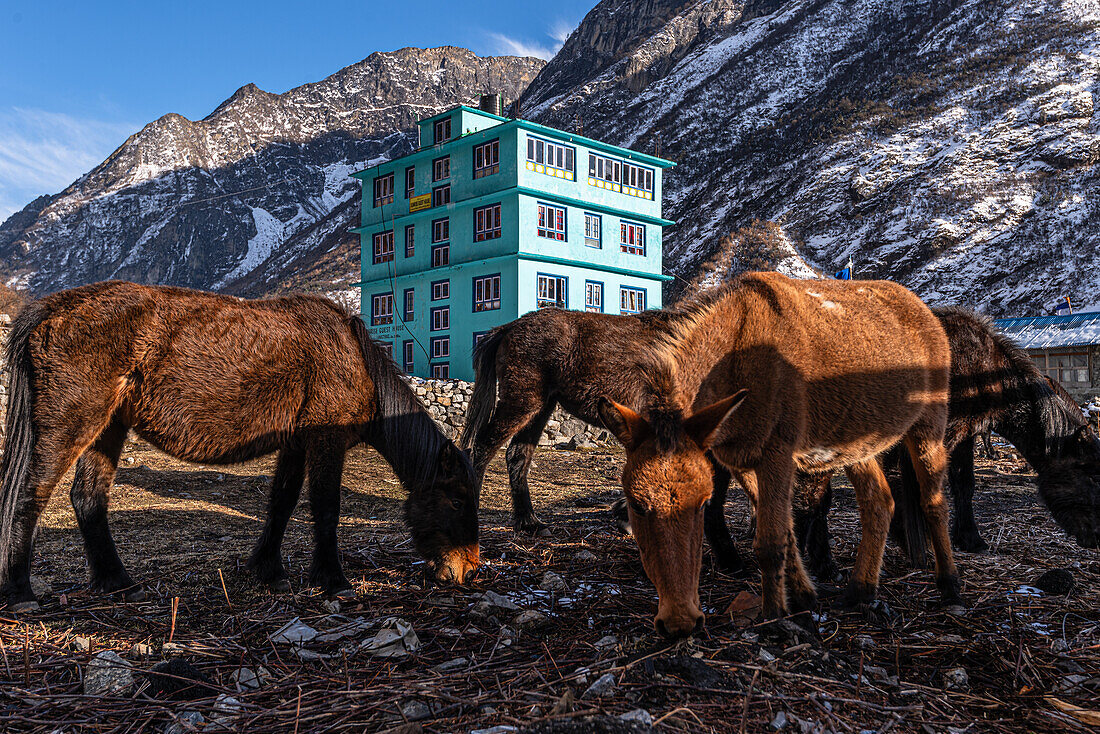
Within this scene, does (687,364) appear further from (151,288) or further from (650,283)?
(650,283)

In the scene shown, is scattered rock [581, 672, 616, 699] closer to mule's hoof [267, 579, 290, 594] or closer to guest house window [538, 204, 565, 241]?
mule's hoof [267, 579, 290, 594]

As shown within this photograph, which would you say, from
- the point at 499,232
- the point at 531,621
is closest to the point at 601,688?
the point at 531,621

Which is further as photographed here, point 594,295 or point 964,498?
point 594,295

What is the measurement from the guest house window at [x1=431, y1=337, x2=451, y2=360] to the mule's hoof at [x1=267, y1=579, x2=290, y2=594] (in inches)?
955

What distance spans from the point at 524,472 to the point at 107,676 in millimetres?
5209

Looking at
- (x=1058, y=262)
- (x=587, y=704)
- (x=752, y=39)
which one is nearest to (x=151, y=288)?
(x=587, y=704)

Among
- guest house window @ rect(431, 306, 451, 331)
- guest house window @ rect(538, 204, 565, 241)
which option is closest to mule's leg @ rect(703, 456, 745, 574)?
guest house window @ rect(538, 204, 565, 241)

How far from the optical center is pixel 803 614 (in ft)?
12.6

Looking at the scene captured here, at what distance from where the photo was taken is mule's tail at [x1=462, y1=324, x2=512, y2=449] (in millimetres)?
8203

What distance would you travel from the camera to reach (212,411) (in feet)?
15.9

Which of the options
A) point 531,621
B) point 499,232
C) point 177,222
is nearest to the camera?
point 531,621

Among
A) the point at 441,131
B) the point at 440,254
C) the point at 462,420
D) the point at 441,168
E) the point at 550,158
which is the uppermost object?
the point at 441,131

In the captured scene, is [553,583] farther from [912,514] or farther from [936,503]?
[912,514]

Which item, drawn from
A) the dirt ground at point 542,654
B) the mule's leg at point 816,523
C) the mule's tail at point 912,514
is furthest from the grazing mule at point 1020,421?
the mule's leg at point 816,523
